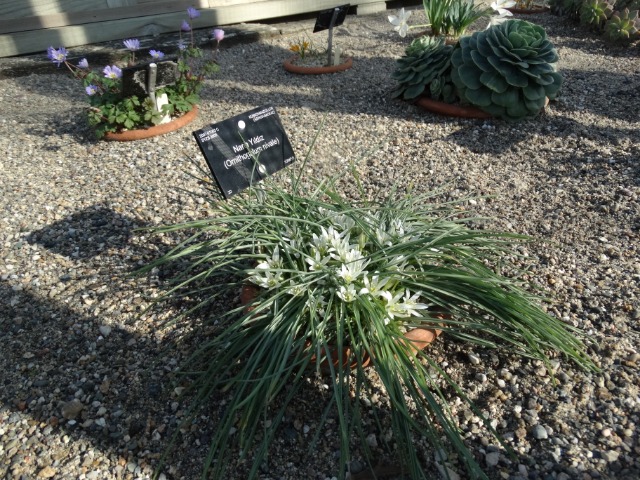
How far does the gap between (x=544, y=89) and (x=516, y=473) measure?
8.97 ft

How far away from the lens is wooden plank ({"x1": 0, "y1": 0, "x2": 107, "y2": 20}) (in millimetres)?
4914

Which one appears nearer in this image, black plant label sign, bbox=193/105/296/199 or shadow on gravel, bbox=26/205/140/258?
black plant label sign, bbox=193/105/296/199

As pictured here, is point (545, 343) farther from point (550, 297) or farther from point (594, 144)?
point (594, 144)

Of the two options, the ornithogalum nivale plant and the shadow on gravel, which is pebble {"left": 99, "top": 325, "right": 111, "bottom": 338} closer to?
the shadow on gravel

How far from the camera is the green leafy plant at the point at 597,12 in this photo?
5191 mm

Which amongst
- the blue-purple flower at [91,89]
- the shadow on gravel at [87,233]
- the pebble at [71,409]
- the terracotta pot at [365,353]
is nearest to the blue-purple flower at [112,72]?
the blue-purple flower at [91,89]

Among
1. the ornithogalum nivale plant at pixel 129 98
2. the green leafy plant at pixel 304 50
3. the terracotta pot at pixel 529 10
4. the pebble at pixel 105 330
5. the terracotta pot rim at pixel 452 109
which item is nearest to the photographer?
the pebble at pixel 105 330

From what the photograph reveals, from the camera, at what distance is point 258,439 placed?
160cm

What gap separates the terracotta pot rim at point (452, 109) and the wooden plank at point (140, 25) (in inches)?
121

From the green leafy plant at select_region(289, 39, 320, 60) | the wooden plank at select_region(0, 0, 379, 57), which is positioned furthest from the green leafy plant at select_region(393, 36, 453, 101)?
the wooden plank at select_region(0, 0, 379, 57)

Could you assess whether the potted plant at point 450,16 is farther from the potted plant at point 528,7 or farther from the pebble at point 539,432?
the pebble at point 539,432

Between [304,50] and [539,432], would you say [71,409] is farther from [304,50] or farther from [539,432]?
[304,50]

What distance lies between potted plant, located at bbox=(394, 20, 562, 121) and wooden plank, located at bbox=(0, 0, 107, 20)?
359 cm

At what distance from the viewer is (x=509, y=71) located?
11.2 ft
